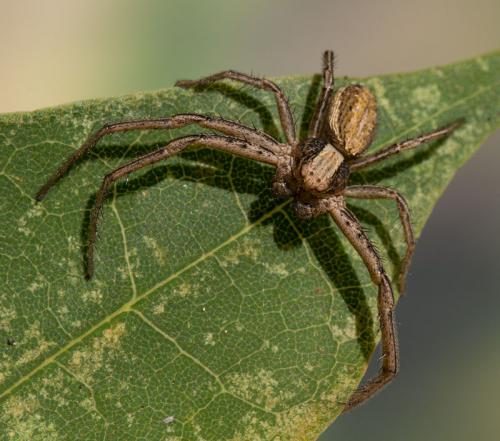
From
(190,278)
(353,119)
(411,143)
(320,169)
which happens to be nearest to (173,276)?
(190,278)

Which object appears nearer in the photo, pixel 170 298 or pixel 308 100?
pixel 170 298

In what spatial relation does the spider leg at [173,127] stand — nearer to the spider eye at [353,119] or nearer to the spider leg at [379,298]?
the spider eye at [353,119]

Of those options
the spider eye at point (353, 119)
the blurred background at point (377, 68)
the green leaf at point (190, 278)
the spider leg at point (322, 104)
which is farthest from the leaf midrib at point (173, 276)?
the blurred background at point (377, 68)

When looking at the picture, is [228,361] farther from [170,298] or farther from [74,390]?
[74,390]

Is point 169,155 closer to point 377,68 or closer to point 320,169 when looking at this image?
point 320,169

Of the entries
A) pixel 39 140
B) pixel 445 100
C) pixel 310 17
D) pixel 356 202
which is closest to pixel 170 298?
pixel 39 140

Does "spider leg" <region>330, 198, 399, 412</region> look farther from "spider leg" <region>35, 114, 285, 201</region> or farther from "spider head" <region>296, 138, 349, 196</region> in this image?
"spider leg" <region>35, 114, 285, 201</region>
